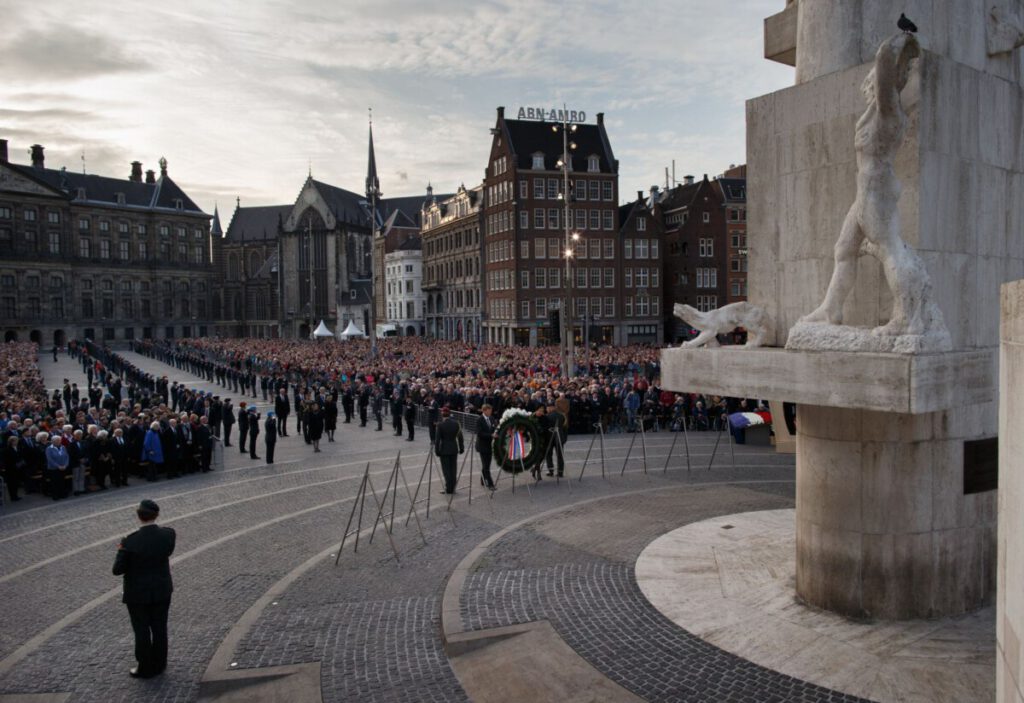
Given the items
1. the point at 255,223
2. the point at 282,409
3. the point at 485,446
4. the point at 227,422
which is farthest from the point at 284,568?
the point at 255,223

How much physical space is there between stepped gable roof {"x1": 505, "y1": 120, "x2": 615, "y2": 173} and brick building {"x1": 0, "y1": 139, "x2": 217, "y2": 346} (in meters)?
64.8

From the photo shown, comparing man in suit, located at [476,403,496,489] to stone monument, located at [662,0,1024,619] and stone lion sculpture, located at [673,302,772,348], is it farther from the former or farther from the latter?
stone lion sculpture, located at [673,302,772,348]

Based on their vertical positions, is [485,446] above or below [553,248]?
below

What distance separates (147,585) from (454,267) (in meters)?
76.8

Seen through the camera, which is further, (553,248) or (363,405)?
(553,248)

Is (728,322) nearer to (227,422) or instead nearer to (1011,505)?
(1011,505)

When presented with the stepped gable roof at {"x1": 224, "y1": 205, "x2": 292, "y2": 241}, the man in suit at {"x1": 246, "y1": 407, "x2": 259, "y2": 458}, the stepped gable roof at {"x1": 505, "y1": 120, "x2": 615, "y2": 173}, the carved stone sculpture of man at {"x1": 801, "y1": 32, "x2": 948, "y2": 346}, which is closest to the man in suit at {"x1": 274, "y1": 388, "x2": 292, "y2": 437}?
the man in suit at {"x1": 246, "y1": 407, "x2": 259, "y2": 458}

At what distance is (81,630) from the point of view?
884cm

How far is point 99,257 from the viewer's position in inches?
3989

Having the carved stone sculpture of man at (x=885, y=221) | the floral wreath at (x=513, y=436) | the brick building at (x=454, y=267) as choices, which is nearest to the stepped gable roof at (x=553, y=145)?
the brick building at (x=454, y=267)

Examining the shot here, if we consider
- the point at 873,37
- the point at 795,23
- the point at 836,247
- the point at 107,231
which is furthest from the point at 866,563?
the point at 107,231

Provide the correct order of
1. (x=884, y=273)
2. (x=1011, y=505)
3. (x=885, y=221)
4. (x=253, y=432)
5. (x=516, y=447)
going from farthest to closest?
(x=253, y=432) < (x=516, y=447) < (x=884, y=273) < (x=885, y=221) < (x=1011, y=505)

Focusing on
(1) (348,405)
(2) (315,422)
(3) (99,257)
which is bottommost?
(1) (348,405)

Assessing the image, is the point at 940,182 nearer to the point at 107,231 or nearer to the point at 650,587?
the point at 650,587
